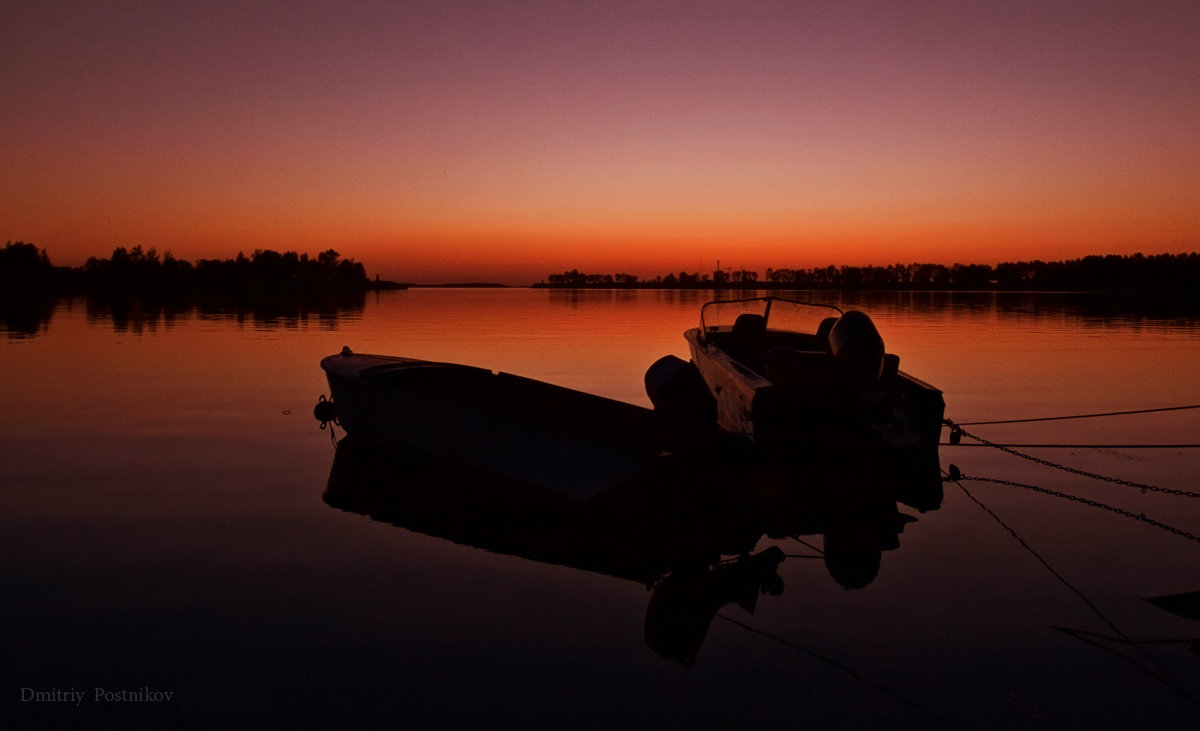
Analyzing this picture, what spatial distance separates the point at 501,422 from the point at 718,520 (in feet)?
12.4

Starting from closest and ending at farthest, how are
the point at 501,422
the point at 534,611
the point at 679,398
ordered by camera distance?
the point at 534,611 → the point at 679,398 → the point at 501,422

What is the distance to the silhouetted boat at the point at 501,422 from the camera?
8.42m

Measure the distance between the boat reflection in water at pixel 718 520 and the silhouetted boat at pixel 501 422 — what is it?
0.86 feet

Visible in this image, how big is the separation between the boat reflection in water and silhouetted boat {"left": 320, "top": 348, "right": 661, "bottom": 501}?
26cm

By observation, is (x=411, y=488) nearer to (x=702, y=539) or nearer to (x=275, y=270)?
(x=702, y=539)

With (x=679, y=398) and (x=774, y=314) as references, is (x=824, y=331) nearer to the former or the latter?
(x=774, y=314)

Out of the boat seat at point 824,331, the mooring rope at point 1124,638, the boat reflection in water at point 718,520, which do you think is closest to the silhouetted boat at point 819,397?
the boat reflection in water at point 718,520

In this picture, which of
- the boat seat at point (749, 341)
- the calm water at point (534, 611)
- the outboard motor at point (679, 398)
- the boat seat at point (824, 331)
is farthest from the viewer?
the boat seat at point (749, 341)

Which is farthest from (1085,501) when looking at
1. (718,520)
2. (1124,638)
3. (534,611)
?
(534,611)

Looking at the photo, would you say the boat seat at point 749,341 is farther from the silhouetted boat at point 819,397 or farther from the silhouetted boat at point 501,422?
the silhouetted boat at point 501,422

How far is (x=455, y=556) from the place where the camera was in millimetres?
7105

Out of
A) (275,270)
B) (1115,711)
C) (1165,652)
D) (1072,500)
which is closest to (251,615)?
(1115,711)

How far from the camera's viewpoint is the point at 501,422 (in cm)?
1035

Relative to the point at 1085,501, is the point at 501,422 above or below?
above
